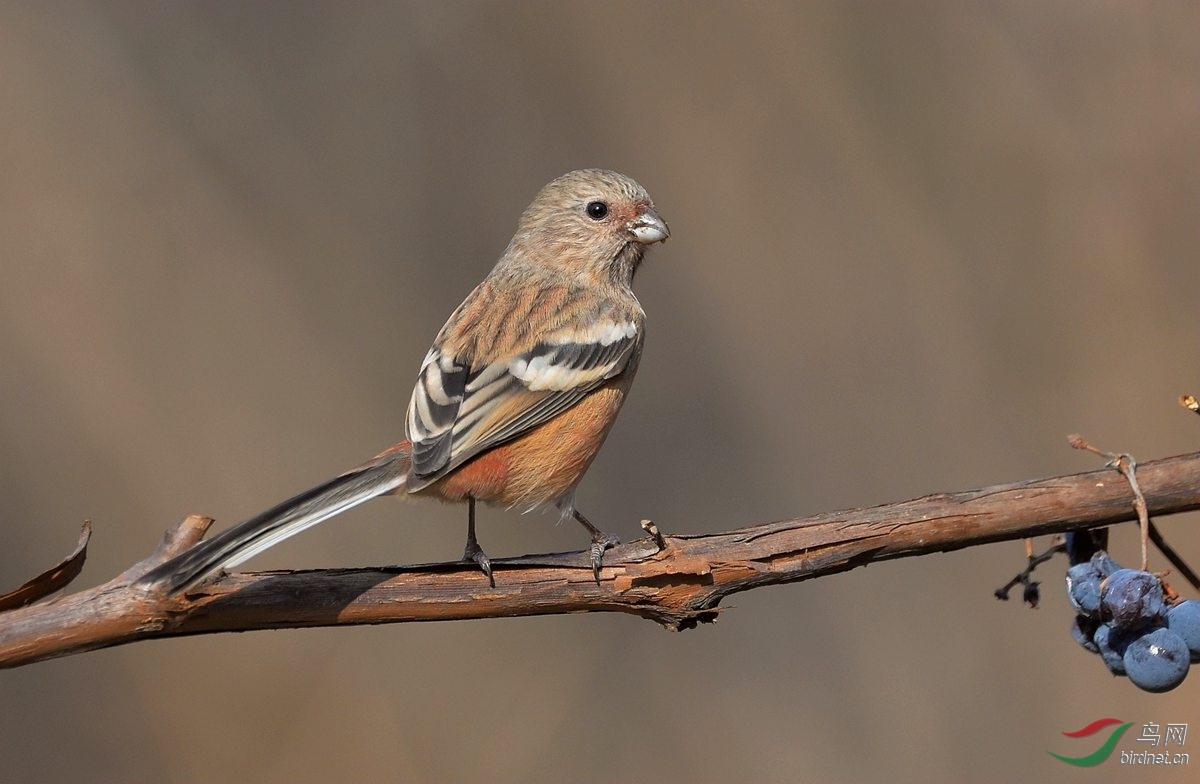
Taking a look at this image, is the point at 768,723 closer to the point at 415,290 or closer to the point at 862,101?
the point at 415,290

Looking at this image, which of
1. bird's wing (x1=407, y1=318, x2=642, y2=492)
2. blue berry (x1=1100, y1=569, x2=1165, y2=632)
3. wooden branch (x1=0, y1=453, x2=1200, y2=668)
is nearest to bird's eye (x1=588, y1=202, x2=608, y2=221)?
bird's wing (x1=407, y1=318, x2=642, y2=492)

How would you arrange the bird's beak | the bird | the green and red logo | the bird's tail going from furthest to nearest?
1. the green and red logo
2. the bird's beak
3. the bird
4. the bird's tail

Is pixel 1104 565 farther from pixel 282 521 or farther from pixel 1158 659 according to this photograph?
pixel 282 521

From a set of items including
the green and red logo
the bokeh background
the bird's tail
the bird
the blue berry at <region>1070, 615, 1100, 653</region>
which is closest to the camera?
the bird's tail

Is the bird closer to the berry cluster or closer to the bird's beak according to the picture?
the bird's beak

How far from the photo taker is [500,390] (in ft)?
13.2

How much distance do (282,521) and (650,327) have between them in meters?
4.28

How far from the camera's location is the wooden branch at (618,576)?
2.76 meters

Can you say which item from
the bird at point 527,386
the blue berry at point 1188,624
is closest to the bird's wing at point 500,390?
the bird at point 527,386

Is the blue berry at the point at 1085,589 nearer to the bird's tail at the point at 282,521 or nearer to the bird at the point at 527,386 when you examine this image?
the bird at the point at 527,386

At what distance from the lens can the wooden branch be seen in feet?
9.07

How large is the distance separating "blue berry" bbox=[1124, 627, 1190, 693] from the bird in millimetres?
1404

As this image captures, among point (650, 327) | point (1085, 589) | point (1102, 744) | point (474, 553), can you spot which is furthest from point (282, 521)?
point (1102, 744)

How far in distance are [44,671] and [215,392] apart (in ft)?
5.87
